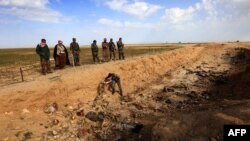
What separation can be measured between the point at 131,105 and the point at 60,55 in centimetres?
528

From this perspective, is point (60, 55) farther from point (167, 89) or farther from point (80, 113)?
point (167, 89)

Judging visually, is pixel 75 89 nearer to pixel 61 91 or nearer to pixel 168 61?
pixel 61 91

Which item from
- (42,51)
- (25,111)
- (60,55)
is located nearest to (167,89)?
(60,55)

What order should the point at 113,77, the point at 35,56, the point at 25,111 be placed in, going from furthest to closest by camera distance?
the point at 35,56 < the point at 113,77 < the point at 25,111

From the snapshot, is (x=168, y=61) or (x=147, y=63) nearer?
(x=147, y=63)

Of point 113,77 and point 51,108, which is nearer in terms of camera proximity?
point 51,108

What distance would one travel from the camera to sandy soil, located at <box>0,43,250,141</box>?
32.8 feet

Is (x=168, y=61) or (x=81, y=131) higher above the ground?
(x=168, y=61)

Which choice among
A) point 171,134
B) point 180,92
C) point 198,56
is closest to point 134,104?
point 180,92

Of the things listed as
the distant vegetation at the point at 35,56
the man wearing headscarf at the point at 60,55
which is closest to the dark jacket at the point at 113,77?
the man wearing headscarf at the point at 60,55

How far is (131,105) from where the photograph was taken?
14141mm

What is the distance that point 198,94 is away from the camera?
15836 mm

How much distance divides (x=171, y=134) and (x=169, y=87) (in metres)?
7.67

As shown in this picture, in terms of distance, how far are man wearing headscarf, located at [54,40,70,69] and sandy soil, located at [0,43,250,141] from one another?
6.68ft
